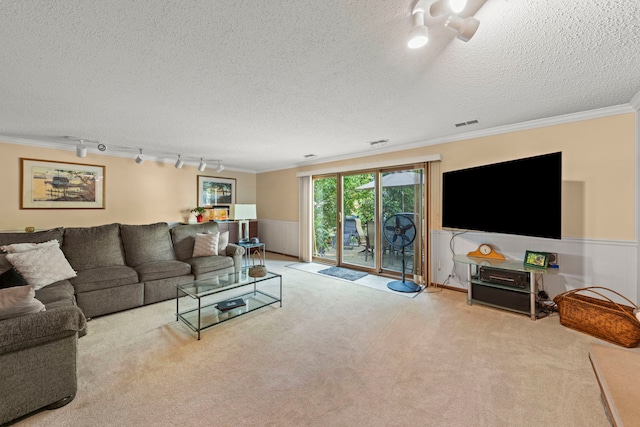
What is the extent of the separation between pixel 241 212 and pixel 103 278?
3.02m

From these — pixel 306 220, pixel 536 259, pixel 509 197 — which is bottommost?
pixel 536 259

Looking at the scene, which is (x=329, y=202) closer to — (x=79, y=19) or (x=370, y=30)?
(x=370, y=30)

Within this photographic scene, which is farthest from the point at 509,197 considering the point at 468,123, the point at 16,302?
the point at 16,302

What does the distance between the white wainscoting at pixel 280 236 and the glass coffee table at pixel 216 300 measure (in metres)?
2.68

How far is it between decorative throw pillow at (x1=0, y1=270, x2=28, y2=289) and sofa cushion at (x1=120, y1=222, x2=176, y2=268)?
1106 mm

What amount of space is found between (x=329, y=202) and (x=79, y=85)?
4025 mm

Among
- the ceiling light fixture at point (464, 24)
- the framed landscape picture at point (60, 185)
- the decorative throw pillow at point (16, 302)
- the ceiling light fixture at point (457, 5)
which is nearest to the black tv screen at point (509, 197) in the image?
the ceiling light fixture at point (464, 24)

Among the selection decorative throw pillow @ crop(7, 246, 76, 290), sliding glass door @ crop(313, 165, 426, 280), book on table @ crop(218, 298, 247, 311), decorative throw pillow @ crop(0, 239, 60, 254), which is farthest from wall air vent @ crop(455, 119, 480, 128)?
decorative throw pillow @ crop(0, 239, 60, 254)

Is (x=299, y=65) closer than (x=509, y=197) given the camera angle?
Yes

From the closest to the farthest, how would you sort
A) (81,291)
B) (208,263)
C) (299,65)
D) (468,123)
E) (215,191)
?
1. (299,65)
2. (81,291)
3. (468,123)
4. (208,263)
5. (215,191)

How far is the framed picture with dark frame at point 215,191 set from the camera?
580cm

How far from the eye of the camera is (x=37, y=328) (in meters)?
1.46

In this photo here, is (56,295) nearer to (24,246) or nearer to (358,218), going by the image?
(24,246)

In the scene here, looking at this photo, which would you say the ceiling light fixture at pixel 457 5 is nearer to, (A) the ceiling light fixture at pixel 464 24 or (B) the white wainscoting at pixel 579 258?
(A) the ceiling light fixture at pixel 464 24
